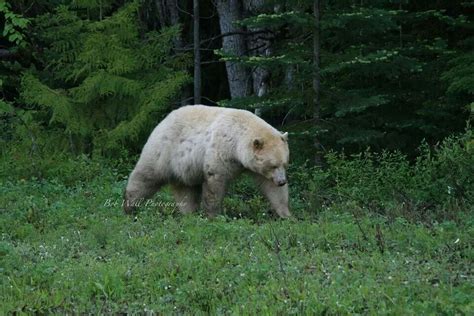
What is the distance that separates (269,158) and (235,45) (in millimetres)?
6953

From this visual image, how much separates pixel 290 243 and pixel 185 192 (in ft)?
11.0

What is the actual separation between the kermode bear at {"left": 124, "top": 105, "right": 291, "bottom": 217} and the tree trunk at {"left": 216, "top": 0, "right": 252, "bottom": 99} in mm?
5790

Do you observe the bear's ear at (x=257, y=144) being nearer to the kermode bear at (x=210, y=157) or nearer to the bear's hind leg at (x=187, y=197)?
the kermode bear at (x=210, y=157)

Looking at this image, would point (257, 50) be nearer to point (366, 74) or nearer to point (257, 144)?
point (366, 74)

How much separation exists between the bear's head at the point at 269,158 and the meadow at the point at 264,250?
54cm

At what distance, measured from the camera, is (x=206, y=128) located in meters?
11.2

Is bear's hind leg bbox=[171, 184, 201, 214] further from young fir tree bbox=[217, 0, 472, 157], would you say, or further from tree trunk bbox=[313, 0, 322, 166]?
tree trunk bbox=[313, 0, 322, 166]

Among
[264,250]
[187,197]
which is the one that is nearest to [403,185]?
[187,197]

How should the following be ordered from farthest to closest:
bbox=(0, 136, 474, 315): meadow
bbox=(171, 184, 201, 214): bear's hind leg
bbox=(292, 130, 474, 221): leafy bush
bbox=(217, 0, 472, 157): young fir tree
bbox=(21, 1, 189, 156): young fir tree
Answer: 1. bbox=(21, 1, 189, 156): young fir tree
2. bbox=(217, 0, 472, 157): young fir tree
3. bbox=(171, 184, 201, 214): bear's hind leg
4. bbox=(292, 130, 474, 221): leafy bush
5. bbox=(0, 136, 474, 315): meadow

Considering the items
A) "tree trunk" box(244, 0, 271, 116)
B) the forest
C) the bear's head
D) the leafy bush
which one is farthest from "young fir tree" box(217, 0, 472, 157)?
the bear's head

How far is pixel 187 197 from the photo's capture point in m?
11.7

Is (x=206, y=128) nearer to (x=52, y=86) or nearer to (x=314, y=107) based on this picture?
(x=314, y=107)

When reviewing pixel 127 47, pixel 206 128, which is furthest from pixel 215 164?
pixel 127 47

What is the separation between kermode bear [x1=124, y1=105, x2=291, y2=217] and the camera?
35.5 ft
